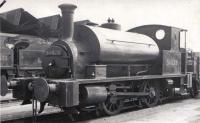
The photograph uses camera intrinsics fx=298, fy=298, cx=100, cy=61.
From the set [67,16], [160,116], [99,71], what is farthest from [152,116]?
[67,16]

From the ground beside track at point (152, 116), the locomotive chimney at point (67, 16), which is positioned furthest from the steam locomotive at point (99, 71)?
the ground beside track at point (152, 116)

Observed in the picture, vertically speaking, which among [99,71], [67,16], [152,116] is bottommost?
[152,116]

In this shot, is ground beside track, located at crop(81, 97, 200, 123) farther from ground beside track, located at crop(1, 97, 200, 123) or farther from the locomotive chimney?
the locomotive chimney

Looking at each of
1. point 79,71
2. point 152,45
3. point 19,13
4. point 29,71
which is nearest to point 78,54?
point 79,71

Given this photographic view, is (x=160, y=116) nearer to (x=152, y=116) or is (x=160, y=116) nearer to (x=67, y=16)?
(x=152, y=116)

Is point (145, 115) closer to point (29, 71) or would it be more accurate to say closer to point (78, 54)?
point (78, 54)

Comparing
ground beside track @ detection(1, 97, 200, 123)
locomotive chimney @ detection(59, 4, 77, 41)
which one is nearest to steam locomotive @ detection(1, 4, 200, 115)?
locomotive chimney @ detection(59, 4, 77, 41)

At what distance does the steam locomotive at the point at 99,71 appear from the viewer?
303 inches

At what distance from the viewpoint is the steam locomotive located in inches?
303

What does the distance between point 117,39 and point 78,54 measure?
168cm

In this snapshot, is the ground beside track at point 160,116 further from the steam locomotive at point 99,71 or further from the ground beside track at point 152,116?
the steam locomotive at point 99,71

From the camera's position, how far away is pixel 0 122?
7988 mm

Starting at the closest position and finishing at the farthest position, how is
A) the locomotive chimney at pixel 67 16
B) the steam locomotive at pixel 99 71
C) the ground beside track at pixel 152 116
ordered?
the steam locomotive at pixel 99 71, the locomotive chimney at pixel 67 16, the ground beside track at pixel 152 116

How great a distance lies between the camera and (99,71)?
8.55 m
